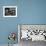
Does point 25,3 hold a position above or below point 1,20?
above

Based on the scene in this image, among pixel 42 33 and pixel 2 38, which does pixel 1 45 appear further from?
pixel 42 33

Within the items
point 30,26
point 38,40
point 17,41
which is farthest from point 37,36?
point 17,41

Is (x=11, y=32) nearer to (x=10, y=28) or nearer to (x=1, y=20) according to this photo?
(x=10, y=28)

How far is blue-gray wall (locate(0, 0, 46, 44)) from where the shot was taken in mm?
3953

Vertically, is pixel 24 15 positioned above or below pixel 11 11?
below

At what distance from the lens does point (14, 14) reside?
3959 millimetres

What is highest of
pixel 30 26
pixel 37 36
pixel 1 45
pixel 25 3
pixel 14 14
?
pixel 25 3

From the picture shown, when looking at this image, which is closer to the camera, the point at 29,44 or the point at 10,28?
the point at 29,44

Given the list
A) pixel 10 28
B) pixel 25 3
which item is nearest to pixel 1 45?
pixel 10 28

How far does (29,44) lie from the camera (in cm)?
Result: 364

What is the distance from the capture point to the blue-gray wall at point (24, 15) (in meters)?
3.95

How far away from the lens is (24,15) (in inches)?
156

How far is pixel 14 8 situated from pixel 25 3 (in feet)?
1.19

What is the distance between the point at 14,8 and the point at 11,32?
73cm
